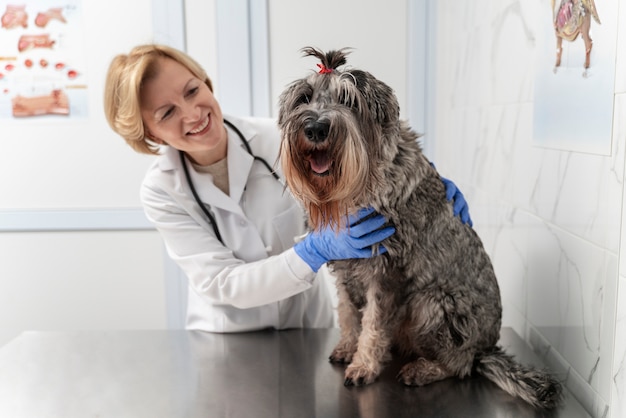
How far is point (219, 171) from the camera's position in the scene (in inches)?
87.4

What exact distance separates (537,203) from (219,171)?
112 cm

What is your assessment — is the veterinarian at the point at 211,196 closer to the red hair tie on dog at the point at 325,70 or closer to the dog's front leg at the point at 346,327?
the dog's front leg at the point at 346,327

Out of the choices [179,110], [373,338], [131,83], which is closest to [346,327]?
[373,338]

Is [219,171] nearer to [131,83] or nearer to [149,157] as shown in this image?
[131,83]

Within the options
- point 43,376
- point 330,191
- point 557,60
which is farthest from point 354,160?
point 43,376

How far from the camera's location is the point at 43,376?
5.88 feet

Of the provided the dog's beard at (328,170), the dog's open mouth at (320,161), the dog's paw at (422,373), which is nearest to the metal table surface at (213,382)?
the dog's paw at (422,373)

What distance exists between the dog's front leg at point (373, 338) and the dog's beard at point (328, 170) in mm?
274

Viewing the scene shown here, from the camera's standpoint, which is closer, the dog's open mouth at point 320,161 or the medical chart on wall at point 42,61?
the dog's open mouth at point 320,161

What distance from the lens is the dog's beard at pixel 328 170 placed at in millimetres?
1373

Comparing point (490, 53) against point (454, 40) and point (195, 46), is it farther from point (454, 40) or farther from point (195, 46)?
point (195, 46)

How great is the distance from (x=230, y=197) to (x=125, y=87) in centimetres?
51

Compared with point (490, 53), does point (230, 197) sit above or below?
below

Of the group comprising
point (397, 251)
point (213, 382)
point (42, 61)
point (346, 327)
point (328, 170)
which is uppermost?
point (42, 61)
